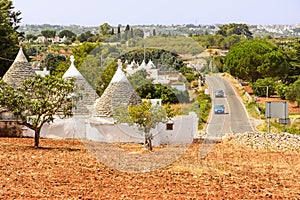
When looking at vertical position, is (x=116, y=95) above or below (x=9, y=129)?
above

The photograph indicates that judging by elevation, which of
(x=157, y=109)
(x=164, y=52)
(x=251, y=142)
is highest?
(x=164, y=52)

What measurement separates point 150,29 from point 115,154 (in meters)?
3.59

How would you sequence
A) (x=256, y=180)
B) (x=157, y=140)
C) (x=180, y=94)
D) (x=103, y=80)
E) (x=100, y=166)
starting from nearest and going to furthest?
(x=256, y=180) < (x=100, y=166) < (x=180, y=94) < (x=157, y=140) < (x=103, y=80)

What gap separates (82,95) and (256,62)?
132 feet

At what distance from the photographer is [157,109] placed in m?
16.2

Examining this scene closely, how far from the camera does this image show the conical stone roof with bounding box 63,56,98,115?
19.2 metres

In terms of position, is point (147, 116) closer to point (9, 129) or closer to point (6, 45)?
point (9, 129)

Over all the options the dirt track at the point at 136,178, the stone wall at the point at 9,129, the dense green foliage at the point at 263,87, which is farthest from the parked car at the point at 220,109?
the dirt track at the point at 136,178

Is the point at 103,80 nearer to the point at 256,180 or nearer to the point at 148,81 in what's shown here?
the point at 148,81


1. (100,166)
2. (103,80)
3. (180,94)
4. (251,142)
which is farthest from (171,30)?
(103,80)

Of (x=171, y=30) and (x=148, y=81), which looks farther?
(x=148, y=81)

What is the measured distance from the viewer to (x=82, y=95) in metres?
19.8

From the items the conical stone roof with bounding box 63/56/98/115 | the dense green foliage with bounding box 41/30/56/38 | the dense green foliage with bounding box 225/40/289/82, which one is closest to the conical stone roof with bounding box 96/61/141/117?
the conical stone roof with bounding box 63/56/98/115

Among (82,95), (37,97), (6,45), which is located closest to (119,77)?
(82,95)
